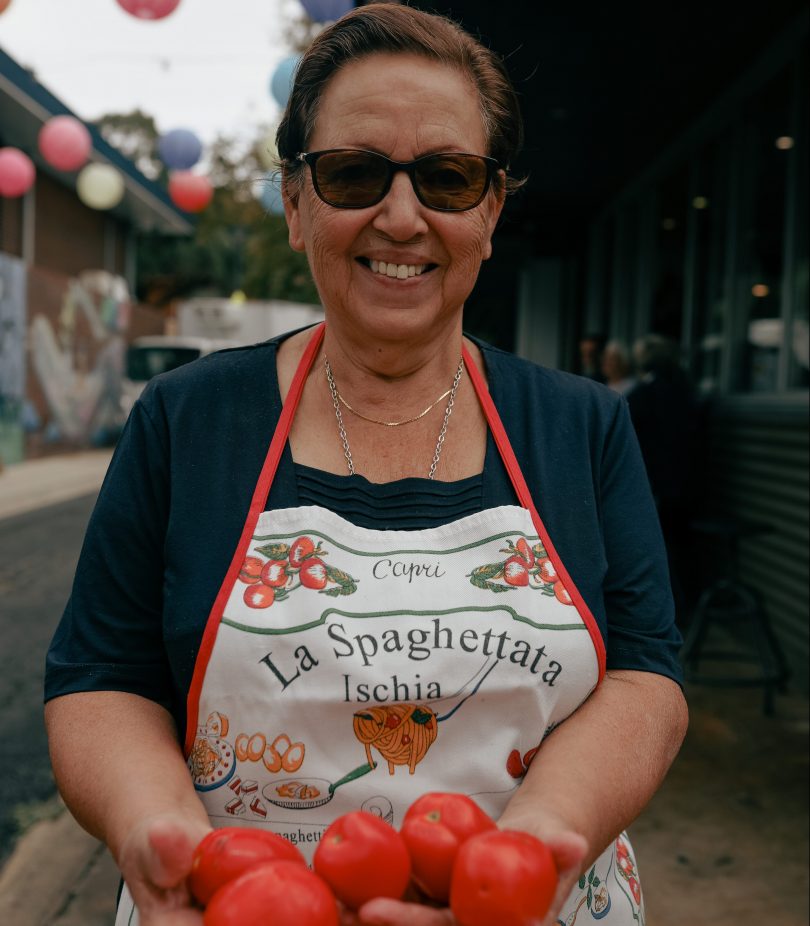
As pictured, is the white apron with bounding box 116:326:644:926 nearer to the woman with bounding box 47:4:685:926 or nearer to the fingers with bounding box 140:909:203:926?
the woman with bounding box 47:4:685:926

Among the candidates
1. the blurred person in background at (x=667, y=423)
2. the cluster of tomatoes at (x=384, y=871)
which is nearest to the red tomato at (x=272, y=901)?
the cluster of tomatoes at (x=384, y=871)

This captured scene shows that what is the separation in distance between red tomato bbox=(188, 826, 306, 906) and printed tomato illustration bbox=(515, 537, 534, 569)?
1.76ft

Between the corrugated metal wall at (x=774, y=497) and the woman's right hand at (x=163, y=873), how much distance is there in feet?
15.0

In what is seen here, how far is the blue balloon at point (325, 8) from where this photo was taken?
5141mm

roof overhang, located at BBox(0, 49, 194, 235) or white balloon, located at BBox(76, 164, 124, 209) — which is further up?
roof overhang, located at BBox(0, 49, 194, 235)

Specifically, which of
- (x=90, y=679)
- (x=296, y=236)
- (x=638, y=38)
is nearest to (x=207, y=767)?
(x=90, y=679)

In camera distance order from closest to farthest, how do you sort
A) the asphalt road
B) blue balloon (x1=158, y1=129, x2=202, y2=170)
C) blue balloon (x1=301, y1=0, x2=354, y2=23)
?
the asphalt road → blue balloon (x1=301, y1=0, x2=354, y2=23) → blue balloon (x1=158, y1=129, x2=202, y2=170)

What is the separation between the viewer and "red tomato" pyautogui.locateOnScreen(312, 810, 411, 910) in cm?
110

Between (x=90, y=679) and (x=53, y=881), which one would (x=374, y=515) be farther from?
(x=53, y=881)

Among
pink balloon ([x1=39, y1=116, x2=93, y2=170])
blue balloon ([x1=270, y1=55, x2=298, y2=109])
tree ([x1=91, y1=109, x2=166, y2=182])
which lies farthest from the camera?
tree ([x1=91, y1=109, x2=166, y2=182])

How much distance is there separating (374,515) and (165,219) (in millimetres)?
25936

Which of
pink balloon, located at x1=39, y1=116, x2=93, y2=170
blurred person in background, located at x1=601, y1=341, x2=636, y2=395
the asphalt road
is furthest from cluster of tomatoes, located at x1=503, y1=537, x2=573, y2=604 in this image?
pink balloon, located at x1=39, y1=116, x2=93, y2=170

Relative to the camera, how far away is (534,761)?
1.43 meters

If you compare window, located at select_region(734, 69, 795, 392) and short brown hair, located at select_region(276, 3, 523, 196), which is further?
window, located at select_region(734, 69, 795, 392)
